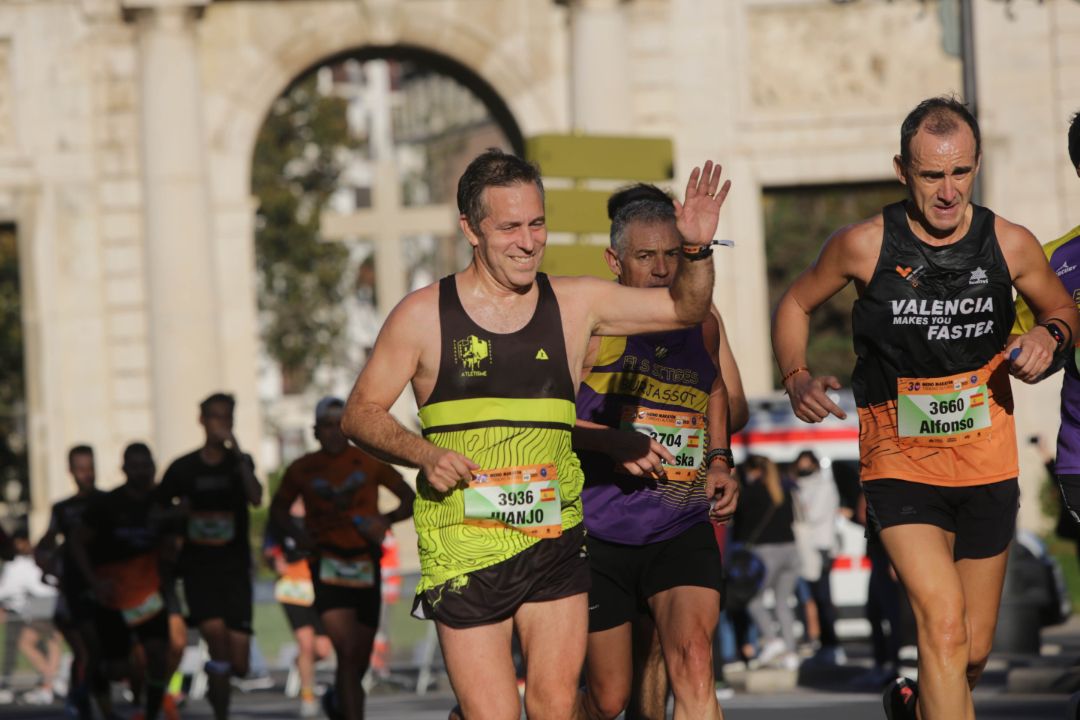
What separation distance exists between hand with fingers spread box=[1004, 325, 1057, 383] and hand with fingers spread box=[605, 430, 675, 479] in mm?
1341

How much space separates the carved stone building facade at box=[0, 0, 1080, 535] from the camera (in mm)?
26438

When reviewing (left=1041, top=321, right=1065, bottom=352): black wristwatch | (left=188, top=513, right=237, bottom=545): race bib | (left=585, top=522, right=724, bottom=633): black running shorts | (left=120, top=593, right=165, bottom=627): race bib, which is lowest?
(left=120, top=593, right=165, bottom=627): race bib

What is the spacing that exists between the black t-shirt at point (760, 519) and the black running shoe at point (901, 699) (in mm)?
10539

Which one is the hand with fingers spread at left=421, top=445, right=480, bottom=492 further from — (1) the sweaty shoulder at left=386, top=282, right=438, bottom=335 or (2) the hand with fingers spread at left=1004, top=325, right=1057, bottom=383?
(2) the hand with fingers spread at left=1004, top=325, right=1057, bottom=383

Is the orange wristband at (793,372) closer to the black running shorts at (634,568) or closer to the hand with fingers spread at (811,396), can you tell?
the hand with fingers spread at (811,396)

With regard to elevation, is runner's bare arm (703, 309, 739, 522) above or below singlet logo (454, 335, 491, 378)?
below

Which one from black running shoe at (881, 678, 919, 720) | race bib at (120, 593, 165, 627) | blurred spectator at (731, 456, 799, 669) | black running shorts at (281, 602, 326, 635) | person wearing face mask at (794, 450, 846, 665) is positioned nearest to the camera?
black running shoe at (881, 678, 919, 720)

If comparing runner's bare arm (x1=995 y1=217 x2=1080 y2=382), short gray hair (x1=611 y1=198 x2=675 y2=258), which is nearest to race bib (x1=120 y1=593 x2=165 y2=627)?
short gray hair (x1=611 y1=198 x2=675 y2=258)

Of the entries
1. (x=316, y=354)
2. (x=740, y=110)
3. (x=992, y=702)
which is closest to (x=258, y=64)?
(x=740, y=110)

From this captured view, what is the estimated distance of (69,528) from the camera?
16.0 m

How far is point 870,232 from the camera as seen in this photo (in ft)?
26.2

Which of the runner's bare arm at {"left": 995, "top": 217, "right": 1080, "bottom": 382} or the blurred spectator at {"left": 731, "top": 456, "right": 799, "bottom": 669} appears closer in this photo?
the runner's bare arm at {"left": 995, "top": 217, "right": 1080, "bottom": 382}

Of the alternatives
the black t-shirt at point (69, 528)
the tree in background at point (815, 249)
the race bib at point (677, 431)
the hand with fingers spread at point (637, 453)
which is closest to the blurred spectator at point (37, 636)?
the black t-shirt at point (69, 528)

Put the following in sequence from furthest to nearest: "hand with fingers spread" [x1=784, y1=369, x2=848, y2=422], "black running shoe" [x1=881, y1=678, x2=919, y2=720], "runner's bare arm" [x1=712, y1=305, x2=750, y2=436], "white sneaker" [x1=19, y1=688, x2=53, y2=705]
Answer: "white sneaker" [x1=19, y1=688, x2=53, y2=705], "runner's bare arm" [x1=712, y1=305, x2=750, y2=436], "black running shoe" [x1=881, y1=678, x2=919, y2=720], "hand with fingers spread" [x1=784, y1=369, x2=848, y2=422]
